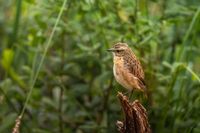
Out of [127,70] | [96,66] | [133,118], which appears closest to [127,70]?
[127,70]

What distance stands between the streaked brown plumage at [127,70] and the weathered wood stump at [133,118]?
0.38 ft

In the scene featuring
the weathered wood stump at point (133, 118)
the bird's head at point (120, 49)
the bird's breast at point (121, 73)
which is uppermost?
the bird's head at point (120, 49)

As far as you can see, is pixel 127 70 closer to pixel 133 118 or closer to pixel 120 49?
pixel 120 49

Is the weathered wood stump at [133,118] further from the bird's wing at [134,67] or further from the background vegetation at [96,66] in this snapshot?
the background vegetation at [96,66]

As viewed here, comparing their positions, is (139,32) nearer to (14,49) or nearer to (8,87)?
(8,87)

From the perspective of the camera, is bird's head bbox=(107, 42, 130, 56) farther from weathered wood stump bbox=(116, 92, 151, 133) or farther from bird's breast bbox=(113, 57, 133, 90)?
weathered wood stump bbox=(116, 92, 151, 133)

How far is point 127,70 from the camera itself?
413 cm

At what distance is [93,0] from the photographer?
5016 mm

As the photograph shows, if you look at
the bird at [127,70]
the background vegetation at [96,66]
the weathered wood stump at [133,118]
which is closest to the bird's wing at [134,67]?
the bird at [127,70]

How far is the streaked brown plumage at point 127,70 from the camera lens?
4.12 m

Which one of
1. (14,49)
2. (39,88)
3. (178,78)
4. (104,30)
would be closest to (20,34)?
(14,49)

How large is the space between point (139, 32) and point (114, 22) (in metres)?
0.39

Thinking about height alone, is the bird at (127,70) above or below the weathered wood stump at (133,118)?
above

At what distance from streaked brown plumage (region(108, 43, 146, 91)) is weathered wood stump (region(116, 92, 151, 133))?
116 mm
